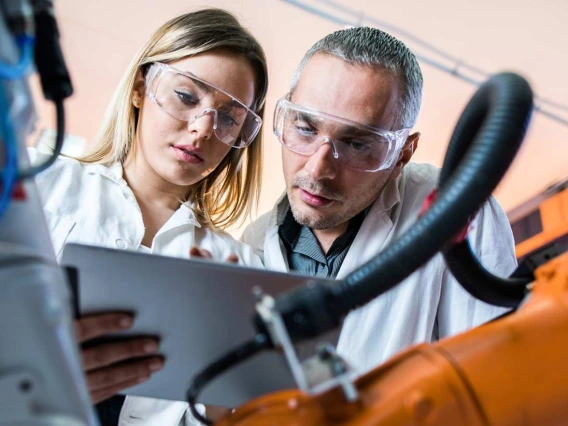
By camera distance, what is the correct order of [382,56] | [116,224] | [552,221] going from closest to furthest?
[116,224], [382,56], [552,221]

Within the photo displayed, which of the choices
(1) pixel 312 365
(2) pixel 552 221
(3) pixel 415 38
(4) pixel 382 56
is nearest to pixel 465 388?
(1) pixel 312 365

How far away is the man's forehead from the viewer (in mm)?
1454

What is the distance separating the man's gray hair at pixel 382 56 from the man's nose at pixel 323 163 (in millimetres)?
247

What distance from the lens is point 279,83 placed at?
133 inches

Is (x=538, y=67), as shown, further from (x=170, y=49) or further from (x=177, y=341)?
(x=177, y=341)

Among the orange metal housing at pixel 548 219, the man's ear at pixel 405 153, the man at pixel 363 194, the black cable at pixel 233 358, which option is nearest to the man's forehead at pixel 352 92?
the man at pixel 363 194

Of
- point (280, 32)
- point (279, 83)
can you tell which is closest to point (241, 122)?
point (280, 32)

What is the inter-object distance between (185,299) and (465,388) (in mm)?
361

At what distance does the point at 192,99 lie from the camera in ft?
4.78

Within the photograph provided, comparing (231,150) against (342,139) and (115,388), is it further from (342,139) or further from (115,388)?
(115,388)

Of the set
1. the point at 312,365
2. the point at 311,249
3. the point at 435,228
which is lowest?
the point at 311,249

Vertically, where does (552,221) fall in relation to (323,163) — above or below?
below

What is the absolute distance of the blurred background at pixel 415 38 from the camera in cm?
273

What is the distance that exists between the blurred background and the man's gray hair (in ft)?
3.50
